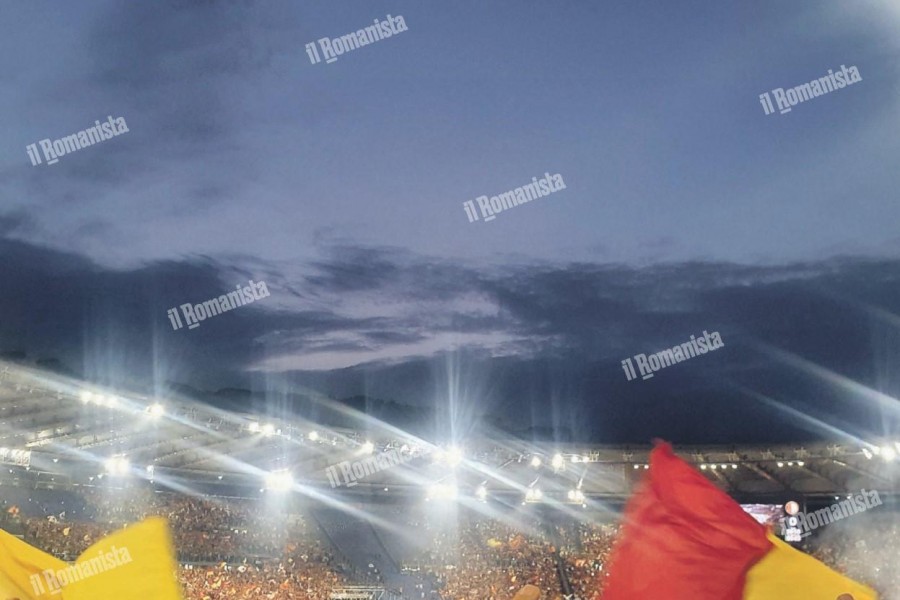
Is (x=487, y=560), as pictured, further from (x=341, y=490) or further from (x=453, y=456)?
(x=341, y=490)

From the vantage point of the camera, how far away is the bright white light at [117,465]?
2161 centimetres

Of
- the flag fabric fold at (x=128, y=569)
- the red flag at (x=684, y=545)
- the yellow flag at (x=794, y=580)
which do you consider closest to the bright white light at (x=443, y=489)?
the flag fabric fold at (x=128, y=569)

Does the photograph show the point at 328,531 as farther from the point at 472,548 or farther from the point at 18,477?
the point at 18,477

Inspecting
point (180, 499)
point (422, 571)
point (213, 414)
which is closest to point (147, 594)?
point (422, 571)

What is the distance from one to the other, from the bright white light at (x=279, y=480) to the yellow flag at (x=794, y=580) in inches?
847

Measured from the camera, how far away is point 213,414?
2595 centimetres

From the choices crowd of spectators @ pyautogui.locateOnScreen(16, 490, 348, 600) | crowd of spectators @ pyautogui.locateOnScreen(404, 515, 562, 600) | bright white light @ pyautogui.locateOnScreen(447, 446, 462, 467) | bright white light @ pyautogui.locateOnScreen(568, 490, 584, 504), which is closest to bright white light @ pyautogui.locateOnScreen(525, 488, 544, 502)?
bright white light @ pyautogui.locateOnScreen(568, 490, 584, 504)

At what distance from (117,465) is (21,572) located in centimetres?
1916

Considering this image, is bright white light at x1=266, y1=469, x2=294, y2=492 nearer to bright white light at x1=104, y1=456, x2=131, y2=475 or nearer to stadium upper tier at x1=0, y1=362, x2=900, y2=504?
stadium upper tier at x1=0, y1=362, x2=900, y2=504

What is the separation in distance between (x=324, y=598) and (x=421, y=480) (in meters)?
9.50

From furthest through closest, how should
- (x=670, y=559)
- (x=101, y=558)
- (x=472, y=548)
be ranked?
1. (x=472, y=548)
2. (x=101, y=558)
3. (x=670, y=559)

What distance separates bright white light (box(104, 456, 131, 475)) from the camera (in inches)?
851

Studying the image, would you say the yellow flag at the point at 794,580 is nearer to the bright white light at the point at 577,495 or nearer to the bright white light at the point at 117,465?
the bright white light at the point at 117,465

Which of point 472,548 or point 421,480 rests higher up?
point 421,480
